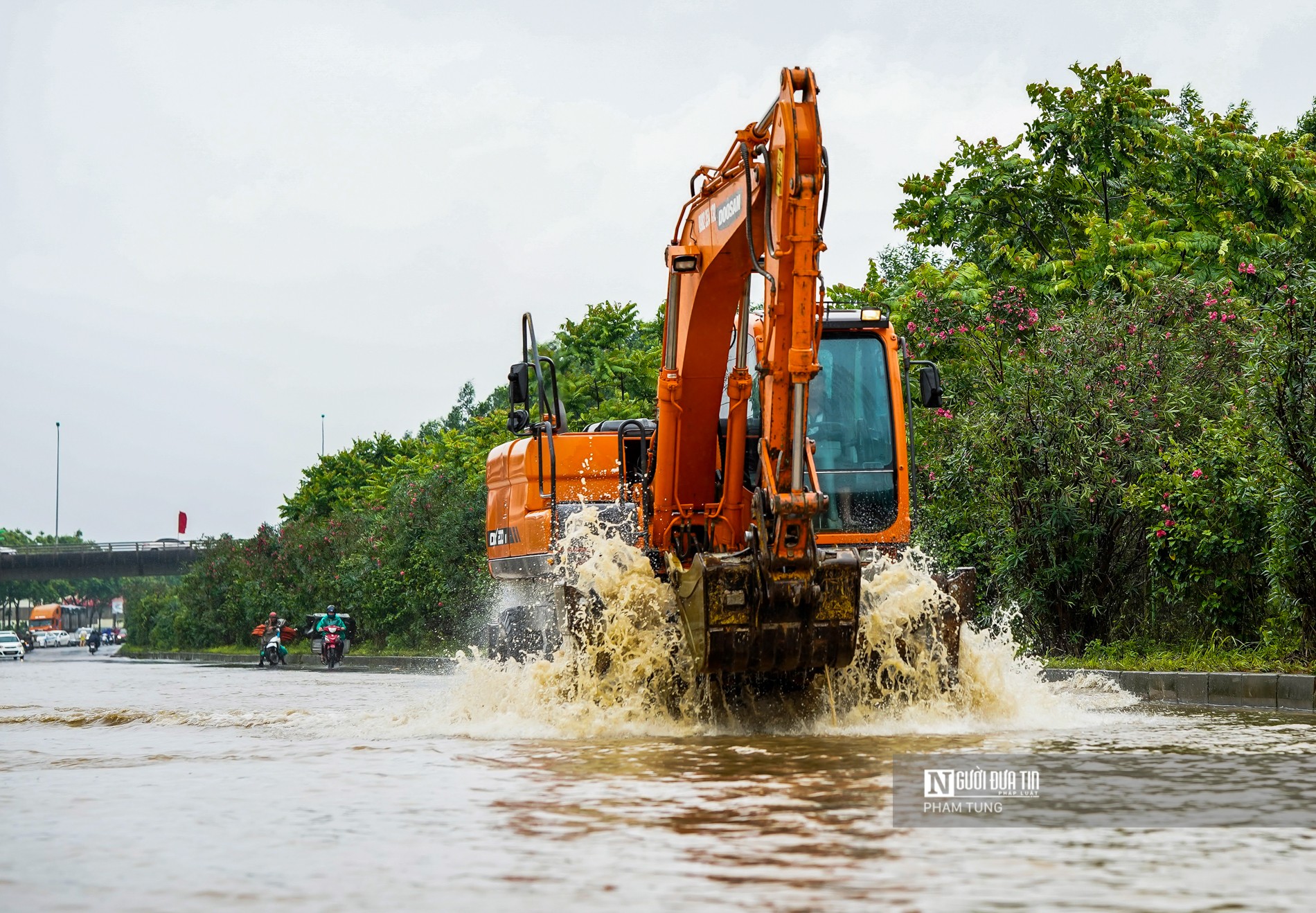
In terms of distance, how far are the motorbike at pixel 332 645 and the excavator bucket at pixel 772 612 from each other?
25.2 meters

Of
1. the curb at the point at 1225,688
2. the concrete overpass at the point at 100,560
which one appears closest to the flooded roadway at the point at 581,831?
the curb at the point at 1225,688

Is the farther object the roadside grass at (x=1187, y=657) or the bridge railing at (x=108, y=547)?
the bridge railing at (x=108, y=547)

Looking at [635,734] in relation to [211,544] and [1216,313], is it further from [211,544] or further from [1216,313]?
[211,544]

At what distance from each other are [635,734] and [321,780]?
10.4ft

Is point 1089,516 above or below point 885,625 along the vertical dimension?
above

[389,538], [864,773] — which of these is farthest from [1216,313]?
[389,538]

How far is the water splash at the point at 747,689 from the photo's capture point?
39.7ft

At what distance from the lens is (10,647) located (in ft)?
268

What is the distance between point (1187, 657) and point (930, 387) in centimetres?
548

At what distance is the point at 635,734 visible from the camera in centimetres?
1195

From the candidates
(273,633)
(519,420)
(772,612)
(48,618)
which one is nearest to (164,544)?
(48,618)

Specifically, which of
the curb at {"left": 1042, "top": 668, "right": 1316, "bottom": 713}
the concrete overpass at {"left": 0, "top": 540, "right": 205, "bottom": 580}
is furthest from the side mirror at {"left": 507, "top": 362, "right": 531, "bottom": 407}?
the concrete overpass at {"left": 0, "top": 540, "right": 205, "bottom": 580}

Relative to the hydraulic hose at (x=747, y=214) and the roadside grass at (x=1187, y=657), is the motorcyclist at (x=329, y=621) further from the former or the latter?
the hydraulic hose at (x=747, y=214)

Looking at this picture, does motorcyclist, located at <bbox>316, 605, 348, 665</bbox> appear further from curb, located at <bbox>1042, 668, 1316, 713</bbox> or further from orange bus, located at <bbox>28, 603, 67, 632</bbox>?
orange bus, located at <bbox>28, 603, 67, 632</bbox>
